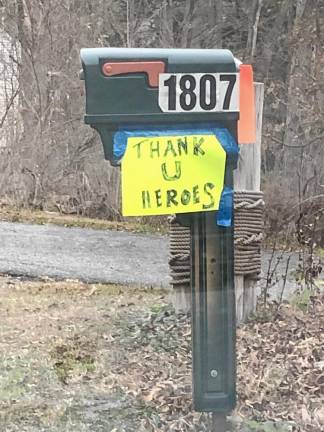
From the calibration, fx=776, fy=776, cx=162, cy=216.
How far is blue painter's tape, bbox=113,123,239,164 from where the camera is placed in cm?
159

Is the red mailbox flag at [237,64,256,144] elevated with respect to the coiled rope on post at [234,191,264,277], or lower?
elevated

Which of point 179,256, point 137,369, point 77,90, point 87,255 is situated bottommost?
point 137,369

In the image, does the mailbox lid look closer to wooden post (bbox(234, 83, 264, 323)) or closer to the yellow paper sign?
the yellow paper sign

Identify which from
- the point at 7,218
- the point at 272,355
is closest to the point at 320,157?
the point at 272,355

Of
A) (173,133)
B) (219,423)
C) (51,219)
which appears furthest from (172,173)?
(51,219)

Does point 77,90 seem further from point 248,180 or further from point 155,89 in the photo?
point 155,89

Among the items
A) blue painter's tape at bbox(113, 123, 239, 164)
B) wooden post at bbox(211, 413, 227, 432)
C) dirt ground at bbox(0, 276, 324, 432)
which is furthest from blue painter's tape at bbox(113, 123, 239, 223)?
dirt ground at bbox(0, 276, 324, 432)

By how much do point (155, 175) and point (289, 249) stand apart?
2046 mm

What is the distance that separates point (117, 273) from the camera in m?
4.39

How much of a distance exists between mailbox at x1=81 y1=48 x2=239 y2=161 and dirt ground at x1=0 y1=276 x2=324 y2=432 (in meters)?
0.91

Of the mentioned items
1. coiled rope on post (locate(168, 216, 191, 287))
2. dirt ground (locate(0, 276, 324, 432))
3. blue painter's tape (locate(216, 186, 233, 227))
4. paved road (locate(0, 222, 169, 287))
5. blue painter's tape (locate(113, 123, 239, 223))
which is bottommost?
dirt ground (locate(0, 276, 324, 432))

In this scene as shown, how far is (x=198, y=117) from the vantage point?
160 cm

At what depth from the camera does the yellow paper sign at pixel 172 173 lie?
1.61m

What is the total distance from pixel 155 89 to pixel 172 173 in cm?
18
